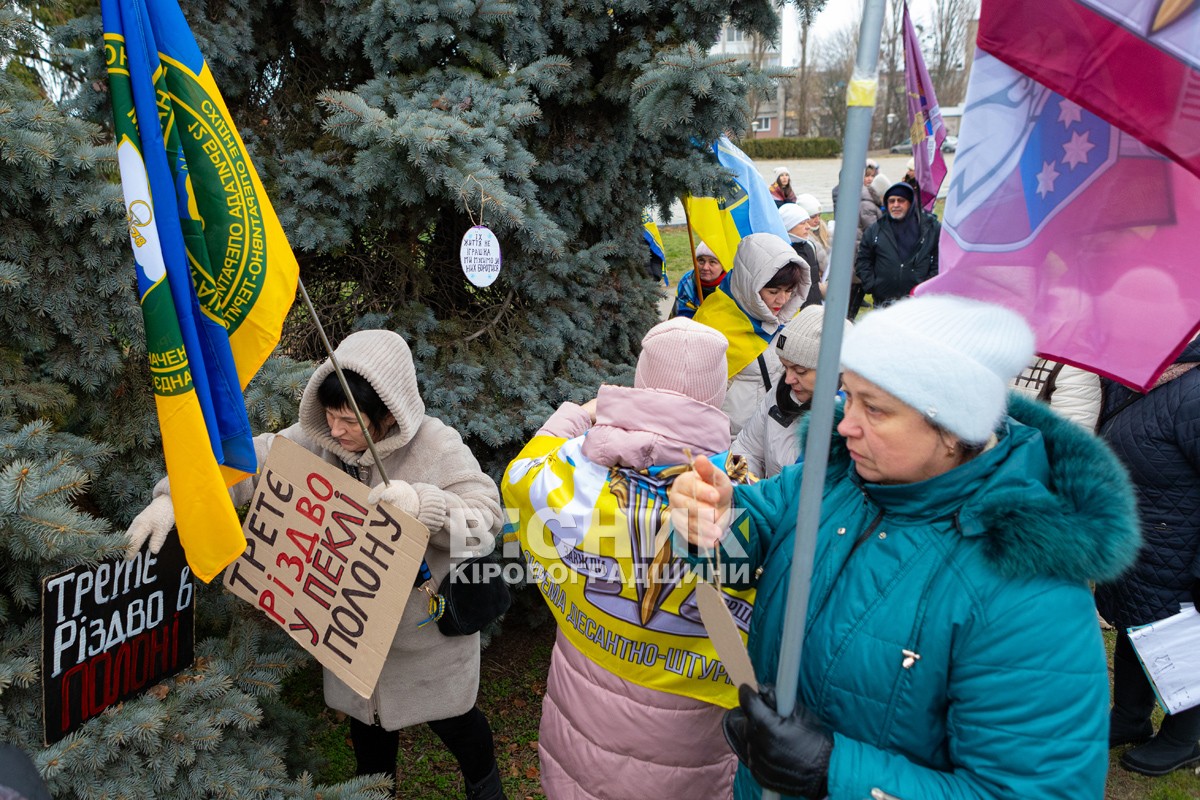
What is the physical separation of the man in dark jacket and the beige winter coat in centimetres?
640

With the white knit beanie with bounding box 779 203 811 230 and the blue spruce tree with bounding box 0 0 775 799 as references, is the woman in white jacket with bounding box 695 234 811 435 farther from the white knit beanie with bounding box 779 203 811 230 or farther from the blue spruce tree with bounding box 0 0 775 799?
the white knit beanie with bounding box 779 203 811 230

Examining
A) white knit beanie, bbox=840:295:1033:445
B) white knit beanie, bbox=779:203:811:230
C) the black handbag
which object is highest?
white knit beanie, bbox=840:295:1033:445

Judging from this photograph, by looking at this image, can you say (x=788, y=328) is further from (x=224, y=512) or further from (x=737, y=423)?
(x=224, y=512)

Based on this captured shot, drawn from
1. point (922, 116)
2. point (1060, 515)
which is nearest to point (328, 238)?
point (1060, 515)

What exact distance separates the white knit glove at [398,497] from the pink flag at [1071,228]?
4.77 ft

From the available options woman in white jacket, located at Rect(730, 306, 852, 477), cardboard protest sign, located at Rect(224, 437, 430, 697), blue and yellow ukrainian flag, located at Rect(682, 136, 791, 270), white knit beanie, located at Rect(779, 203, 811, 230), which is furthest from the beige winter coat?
white knit beanie, located at Rect(779, 203, 811, 230)

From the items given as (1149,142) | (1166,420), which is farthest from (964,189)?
(1166,420)

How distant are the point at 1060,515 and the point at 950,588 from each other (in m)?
0.22

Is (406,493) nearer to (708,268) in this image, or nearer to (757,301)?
(757,301)

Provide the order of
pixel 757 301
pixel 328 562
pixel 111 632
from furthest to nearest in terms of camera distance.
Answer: pixel 757 301, pixel 328 562, pixel 111 632

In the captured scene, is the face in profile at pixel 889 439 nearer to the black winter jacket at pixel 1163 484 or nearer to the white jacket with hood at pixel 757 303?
the black winter jacket at pixel 1163 484

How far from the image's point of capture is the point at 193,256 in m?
2.06

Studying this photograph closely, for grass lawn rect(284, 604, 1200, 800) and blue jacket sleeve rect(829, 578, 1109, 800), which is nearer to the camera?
blue jacket sleeve rect(829, 578, 1109, 800)

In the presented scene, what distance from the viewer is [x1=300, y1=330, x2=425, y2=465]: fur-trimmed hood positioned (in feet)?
7.82
